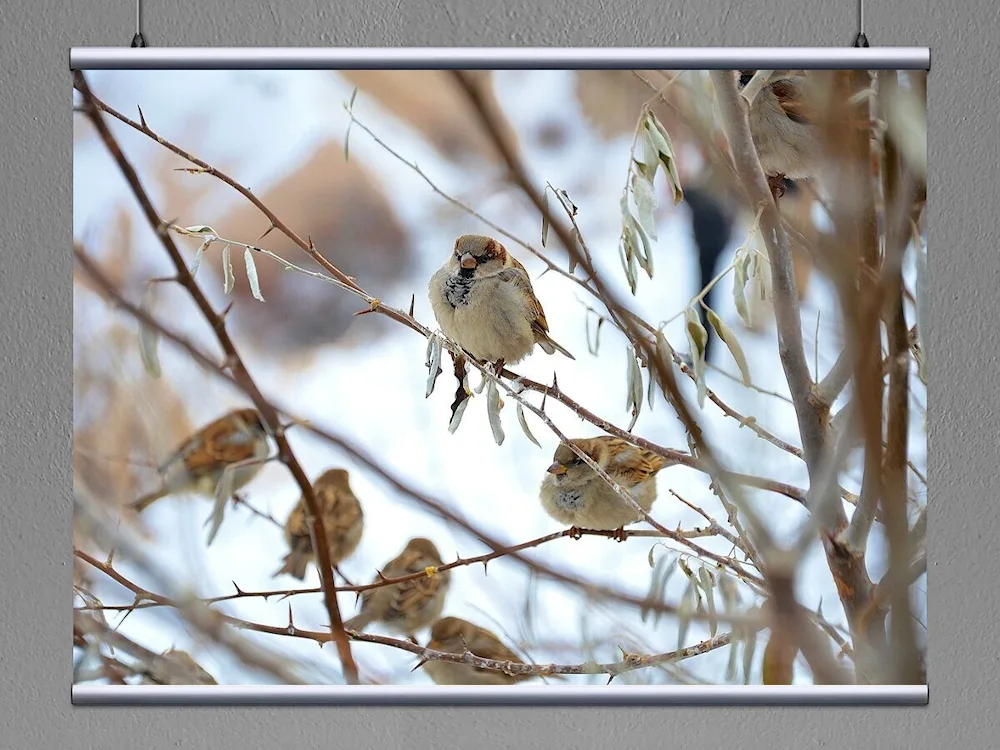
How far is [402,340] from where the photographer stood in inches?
69.1

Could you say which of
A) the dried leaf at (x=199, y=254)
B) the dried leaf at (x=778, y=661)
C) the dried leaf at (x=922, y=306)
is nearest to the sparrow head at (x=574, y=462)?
the dried leaf at (x=778, y=661)

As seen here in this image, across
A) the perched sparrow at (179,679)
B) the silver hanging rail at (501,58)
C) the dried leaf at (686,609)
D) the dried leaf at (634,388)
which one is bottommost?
the perched sparrow at (179,679)

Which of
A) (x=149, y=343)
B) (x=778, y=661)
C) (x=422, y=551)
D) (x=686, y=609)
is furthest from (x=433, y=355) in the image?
(x=778, y=661)

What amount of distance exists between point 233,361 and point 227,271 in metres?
0.13

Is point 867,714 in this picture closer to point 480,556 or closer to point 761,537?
point 761,537

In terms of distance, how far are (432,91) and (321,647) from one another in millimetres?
778

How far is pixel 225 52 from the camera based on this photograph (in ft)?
5.73

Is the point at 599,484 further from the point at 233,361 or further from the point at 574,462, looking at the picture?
the point at 233,361

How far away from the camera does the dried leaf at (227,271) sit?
1748mm

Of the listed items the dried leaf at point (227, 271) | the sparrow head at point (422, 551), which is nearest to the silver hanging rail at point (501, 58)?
the dried leaf at point (227, 271)

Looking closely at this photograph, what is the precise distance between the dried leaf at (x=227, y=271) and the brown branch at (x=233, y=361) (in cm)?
4

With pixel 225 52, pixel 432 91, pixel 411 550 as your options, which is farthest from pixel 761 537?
pixel 225 52

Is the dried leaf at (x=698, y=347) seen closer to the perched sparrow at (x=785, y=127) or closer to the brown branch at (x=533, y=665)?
the perched sparrow at (x=785, y=127)

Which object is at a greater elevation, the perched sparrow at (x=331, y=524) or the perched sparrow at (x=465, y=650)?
the perched sparrow at (x=331, y=524)
